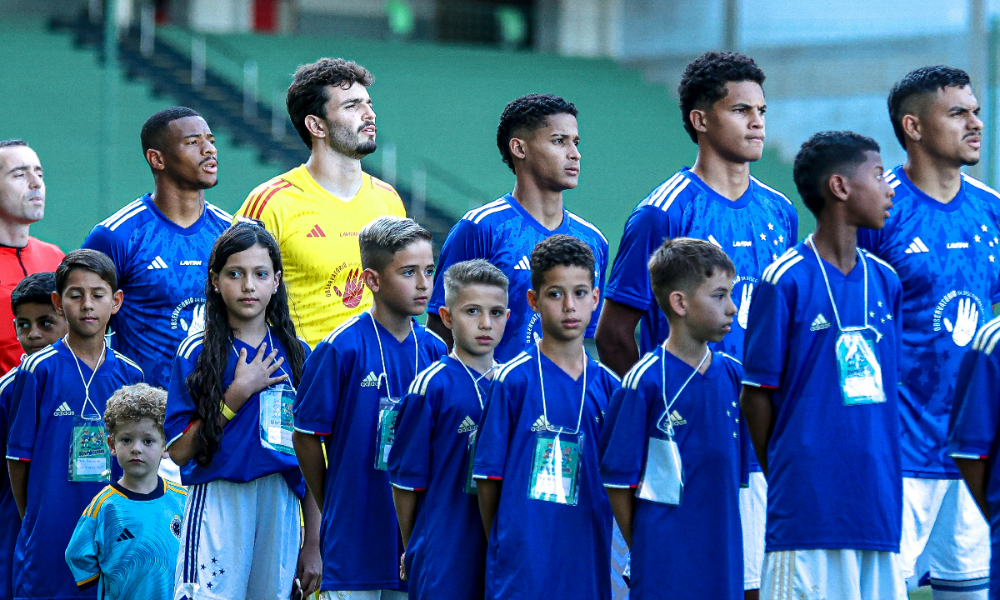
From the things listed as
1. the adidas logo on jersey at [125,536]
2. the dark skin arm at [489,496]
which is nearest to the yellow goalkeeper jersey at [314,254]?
the adidas logo on jersey at [125,536]

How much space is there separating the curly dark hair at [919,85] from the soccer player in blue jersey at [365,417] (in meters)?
1.83

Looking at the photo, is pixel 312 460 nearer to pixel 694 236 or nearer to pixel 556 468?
pixel 556 468

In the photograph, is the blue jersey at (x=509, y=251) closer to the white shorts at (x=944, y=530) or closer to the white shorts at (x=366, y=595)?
the white shorts at (x=366, y=595)

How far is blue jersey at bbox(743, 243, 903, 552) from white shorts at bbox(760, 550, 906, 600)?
38mm

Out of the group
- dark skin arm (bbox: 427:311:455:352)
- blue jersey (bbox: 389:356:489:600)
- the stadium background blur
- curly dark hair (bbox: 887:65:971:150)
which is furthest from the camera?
the stadium background blur

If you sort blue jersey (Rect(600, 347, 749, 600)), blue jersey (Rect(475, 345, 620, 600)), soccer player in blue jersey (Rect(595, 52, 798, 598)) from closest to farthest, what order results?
blue jersey (Rect(600, 347, 749, 600)), blue jersey (Rect(475, 345, 620, 600)), soccer player in blue jersey (Rect(595, 52, 798, 598))

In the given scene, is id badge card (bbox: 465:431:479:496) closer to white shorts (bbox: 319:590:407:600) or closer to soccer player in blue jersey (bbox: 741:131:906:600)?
white shorts (bbox: 319:590:407:600)

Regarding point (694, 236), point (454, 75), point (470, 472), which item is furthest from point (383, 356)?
point (454, 75)

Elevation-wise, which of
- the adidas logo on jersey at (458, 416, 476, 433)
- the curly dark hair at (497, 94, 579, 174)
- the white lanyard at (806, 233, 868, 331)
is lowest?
the adidas logo on jersey at (458, 416, 476, 433)

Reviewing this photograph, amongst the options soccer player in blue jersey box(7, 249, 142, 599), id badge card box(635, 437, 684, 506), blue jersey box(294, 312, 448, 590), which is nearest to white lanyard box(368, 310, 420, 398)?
blue jersey box(294, 312, 448, 590)

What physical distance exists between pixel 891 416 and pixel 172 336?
116 inches

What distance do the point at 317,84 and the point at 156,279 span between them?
105 centimetres

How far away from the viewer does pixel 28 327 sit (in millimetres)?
5855

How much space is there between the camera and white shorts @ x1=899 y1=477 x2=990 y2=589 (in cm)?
463
